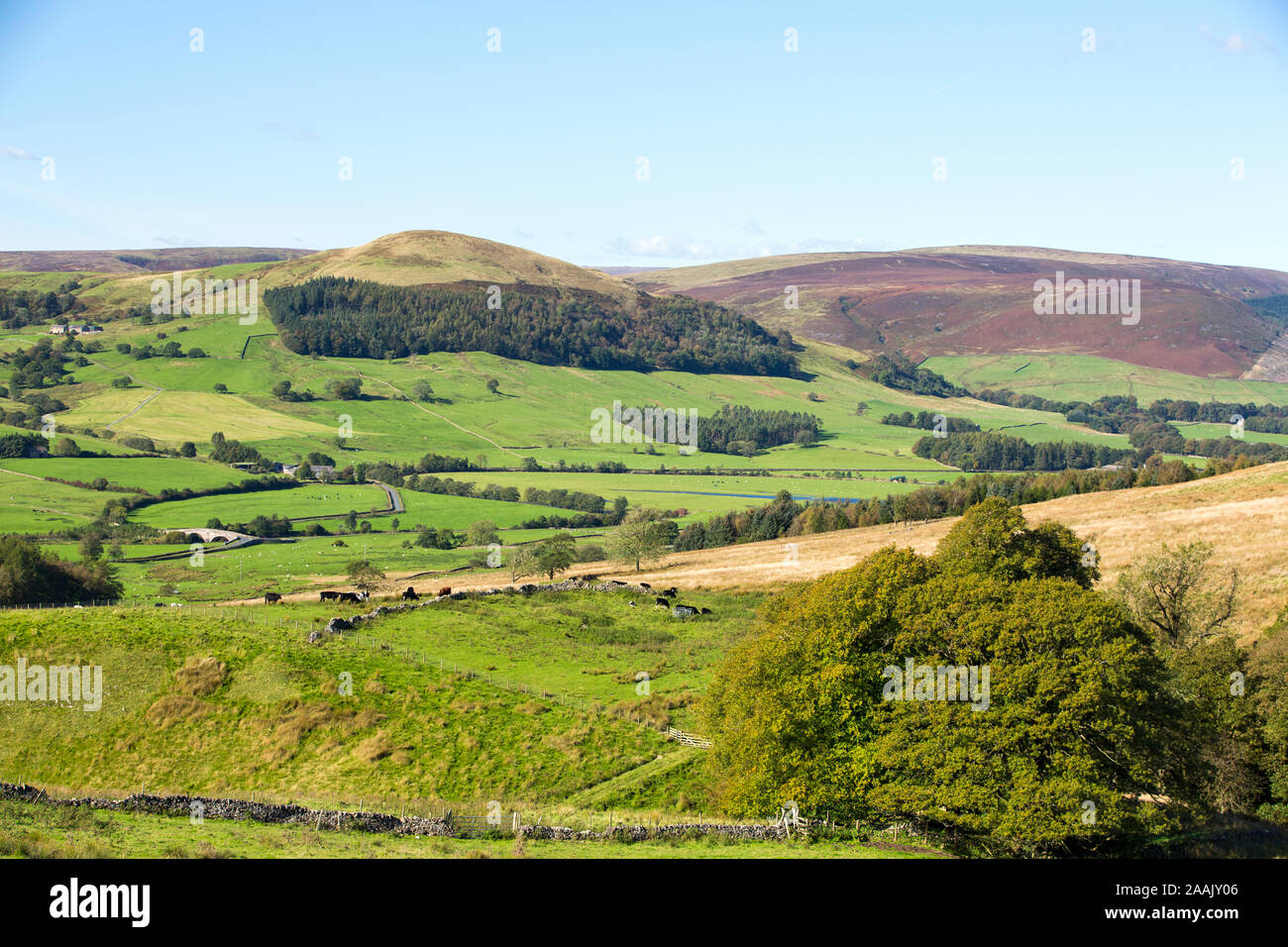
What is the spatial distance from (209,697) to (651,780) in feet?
75.0

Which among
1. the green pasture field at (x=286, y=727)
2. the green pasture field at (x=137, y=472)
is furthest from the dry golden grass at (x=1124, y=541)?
the green pasture field at (x=137, y=472)

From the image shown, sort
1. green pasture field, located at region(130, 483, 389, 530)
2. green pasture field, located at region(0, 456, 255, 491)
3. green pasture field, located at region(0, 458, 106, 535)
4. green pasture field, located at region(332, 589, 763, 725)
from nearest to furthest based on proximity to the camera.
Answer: green pasture field, located at region(332, 589, 763, 725) → green pasture field, located at region(0, 458, 106, 535) → green pasture field, located at region(130, 483, 389, 530) → green pasture field, located at region(0, 456, 255, 491)

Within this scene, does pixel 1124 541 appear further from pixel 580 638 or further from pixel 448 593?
pixel 448 593

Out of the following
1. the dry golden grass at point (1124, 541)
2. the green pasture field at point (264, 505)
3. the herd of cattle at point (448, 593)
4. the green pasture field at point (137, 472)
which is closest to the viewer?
the dry golden grass at point (1124, 541)

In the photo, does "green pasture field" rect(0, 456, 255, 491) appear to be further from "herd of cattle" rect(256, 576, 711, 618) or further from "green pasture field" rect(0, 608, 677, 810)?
"green pasture field" rect(0, 608, 677, 810)

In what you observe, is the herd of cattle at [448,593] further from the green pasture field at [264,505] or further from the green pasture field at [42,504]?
the green pasture field at [264,505]

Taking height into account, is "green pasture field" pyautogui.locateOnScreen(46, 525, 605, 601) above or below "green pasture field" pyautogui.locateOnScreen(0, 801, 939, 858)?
below

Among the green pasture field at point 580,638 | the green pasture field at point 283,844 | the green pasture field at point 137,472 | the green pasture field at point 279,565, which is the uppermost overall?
the green pasture field at point 137,472

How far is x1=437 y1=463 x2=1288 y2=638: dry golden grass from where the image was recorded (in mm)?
65438

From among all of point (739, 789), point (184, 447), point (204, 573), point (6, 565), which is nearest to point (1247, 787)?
point (739, 789)

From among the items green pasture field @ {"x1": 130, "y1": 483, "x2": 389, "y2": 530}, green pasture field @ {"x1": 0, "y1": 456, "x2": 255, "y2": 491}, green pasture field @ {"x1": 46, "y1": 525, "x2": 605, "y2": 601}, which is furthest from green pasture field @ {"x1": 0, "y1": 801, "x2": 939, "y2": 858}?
green pasture field @ {"x1": 0, "y1": 456, "x2": 255, "y2": 491}

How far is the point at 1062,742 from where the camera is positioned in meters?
33.3

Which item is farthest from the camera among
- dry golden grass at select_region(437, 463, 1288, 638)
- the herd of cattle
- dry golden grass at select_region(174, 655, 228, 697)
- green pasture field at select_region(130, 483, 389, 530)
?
green pasture field at select_region(130, 483, 389, 530)

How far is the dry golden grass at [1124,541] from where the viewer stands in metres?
65.4
